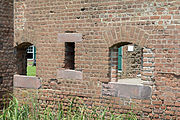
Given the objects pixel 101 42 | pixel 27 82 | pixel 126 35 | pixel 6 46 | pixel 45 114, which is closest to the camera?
pixel 45 114

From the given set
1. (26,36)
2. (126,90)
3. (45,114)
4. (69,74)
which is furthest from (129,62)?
(45,114)

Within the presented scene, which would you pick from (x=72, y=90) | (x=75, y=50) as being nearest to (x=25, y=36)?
(x=75, y=50)

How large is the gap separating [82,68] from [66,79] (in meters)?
0.52

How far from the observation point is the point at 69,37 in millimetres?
5984

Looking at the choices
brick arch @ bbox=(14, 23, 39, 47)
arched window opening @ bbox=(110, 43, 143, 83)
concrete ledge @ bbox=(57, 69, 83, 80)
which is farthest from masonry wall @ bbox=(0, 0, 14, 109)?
arched window opening @ bbox=(110, 43, 143, 83)

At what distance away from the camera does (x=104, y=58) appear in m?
5.63

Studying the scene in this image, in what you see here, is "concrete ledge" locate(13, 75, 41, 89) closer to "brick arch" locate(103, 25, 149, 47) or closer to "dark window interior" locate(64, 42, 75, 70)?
"dark window interior" locate(64, 42, 75, 70)

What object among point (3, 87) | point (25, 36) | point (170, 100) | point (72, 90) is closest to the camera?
point (170, 100)

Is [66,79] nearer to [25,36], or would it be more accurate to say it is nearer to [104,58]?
[104,58]

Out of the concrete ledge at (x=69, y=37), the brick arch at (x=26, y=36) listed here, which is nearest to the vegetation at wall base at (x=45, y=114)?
the concrete ledge at (x=69, y=37)

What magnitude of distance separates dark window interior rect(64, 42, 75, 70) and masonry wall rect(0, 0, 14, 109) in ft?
6.26

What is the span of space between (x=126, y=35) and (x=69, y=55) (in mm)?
1696

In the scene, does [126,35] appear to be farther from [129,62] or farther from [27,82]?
[129,62]

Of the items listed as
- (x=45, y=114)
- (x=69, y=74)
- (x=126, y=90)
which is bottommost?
(x=45, y=114)
